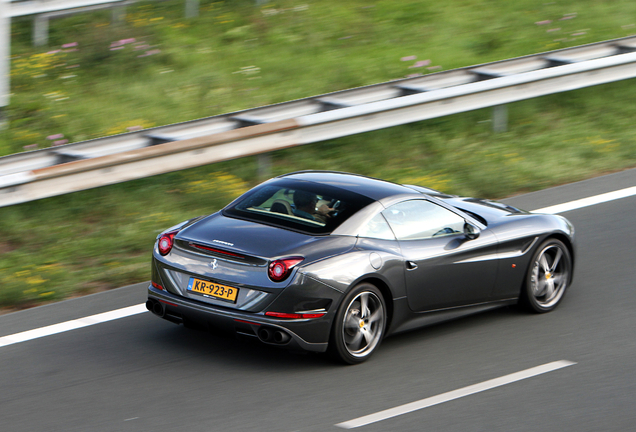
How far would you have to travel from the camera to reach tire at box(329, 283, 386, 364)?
6070 millimetres

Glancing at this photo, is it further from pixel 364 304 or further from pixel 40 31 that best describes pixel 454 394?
pixel 40 31

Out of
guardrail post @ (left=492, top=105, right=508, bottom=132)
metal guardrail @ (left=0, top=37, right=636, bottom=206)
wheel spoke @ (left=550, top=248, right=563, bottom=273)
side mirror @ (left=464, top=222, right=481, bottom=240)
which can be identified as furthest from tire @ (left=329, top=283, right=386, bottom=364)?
guardrail post @ (left=492, top=105, right=508, bottom=132)

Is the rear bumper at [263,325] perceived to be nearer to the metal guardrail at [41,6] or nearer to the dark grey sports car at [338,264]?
the dark grey sports car at [338,264]

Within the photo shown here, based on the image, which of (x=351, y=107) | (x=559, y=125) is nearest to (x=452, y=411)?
(x=351, y=107)

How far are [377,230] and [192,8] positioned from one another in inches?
390

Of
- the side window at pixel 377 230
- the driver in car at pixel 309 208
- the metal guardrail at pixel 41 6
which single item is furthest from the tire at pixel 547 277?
the metal guardrail at pixel 41 6

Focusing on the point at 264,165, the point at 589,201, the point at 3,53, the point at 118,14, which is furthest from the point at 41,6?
the point at 589,201

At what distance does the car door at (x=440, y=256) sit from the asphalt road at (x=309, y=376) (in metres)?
0.36

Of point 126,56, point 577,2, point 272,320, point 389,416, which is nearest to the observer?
point 389,416

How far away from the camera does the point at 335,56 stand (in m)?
14.6

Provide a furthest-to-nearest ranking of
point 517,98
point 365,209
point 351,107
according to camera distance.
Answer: point 517,98
point 351,107
point 365,209

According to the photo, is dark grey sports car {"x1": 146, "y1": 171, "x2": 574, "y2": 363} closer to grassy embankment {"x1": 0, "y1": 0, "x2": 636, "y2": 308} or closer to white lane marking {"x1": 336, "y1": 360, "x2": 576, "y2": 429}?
white lane marking {"x1": 336, "y1": 360, "x2": 576, "y2": 429}

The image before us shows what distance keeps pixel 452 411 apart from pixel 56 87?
9234 millimetres

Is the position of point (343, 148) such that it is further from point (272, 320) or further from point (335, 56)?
point (272, 320)
